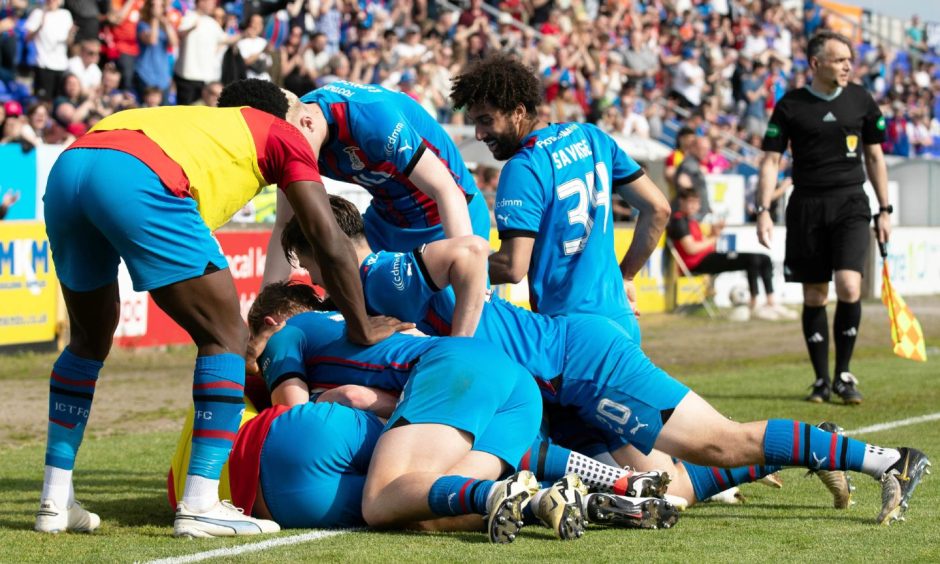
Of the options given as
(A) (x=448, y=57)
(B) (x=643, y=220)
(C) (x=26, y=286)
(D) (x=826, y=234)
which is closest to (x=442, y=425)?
(B) (x=643, y=220)

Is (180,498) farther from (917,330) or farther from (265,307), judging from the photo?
(917,330)

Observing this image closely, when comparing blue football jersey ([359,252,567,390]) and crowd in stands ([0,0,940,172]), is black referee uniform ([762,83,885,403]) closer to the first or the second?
blue football jersey ([359,252,567,390])

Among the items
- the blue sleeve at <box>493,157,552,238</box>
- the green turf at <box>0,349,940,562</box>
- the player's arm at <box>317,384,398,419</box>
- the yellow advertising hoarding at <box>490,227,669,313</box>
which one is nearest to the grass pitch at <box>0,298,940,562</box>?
the green turf at <box>0,349,940,562</box>

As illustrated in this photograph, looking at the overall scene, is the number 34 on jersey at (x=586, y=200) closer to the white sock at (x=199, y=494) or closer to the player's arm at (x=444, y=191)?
the player's arm at (x=444, y=191)

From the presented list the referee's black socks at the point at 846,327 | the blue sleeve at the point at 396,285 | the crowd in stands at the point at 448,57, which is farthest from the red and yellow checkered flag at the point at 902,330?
the crowd in stands at the point at 448,57

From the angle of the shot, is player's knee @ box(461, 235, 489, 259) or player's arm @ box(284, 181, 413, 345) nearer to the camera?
player's arm @ box(284, 181, 413, 345)

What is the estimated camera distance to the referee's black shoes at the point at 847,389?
9414 millimetres

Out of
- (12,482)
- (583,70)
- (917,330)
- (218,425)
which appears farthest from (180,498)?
(583,70)

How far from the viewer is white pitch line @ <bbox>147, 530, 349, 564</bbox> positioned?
15.0 feet

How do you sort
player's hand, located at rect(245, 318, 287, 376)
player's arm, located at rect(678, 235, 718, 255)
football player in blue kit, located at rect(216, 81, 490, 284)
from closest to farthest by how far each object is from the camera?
player's hand, located at rect(245, 318, 287, 376), football player in blue kit, located at rect(216, 81, 490, 284), player's arm, located at rect(678, 235, 718, 255)

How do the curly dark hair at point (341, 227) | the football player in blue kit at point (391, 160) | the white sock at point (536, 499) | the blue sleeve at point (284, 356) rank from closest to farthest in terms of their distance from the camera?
the white sock at point (536, 499)
the blue sleeve at point (284, 356)
the curly dark hair at point (341, 227)
the football player in blue kit at point (391, 160)

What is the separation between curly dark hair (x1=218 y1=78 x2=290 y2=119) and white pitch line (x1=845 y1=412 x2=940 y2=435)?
414cm

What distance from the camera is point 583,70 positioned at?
23.2 m

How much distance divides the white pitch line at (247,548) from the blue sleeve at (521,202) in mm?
1524
